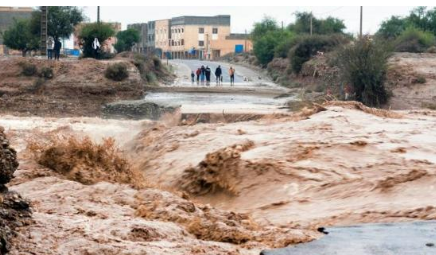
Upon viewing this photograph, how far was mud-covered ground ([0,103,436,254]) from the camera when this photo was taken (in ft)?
29.9

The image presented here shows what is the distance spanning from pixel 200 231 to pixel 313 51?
5180 cm

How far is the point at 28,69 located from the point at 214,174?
104 ft

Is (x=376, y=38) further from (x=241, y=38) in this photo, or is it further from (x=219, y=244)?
(x=241, y=38)

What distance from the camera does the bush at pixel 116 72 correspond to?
152 ft

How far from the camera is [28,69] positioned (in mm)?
46094

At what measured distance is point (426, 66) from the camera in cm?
4606

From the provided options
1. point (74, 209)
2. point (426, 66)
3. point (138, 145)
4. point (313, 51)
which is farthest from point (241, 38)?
point (74, 209)

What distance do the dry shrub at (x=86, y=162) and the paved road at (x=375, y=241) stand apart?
15.3ft

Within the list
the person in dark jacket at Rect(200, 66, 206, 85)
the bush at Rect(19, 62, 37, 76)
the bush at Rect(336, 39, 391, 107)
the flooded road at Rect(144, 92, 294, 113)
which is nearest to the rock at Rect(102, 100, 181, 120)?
the flooded road at Rect(144, 92, 294, 113)

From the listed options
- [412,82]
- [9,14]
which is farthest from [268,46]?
[9,14]

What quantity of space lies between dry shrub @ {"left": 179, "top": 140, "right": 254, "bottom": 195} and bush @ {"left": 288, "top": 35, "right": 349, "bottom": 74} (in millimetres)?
42422

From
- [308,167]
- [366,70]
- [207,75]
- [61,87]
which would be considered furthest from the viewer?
[207,75]

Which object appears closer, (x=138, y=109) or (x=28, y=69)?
(x=138, y=109)

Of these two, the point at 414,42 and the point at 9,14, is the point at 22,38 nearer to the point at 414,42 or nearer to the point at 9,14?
the point at 414,42
